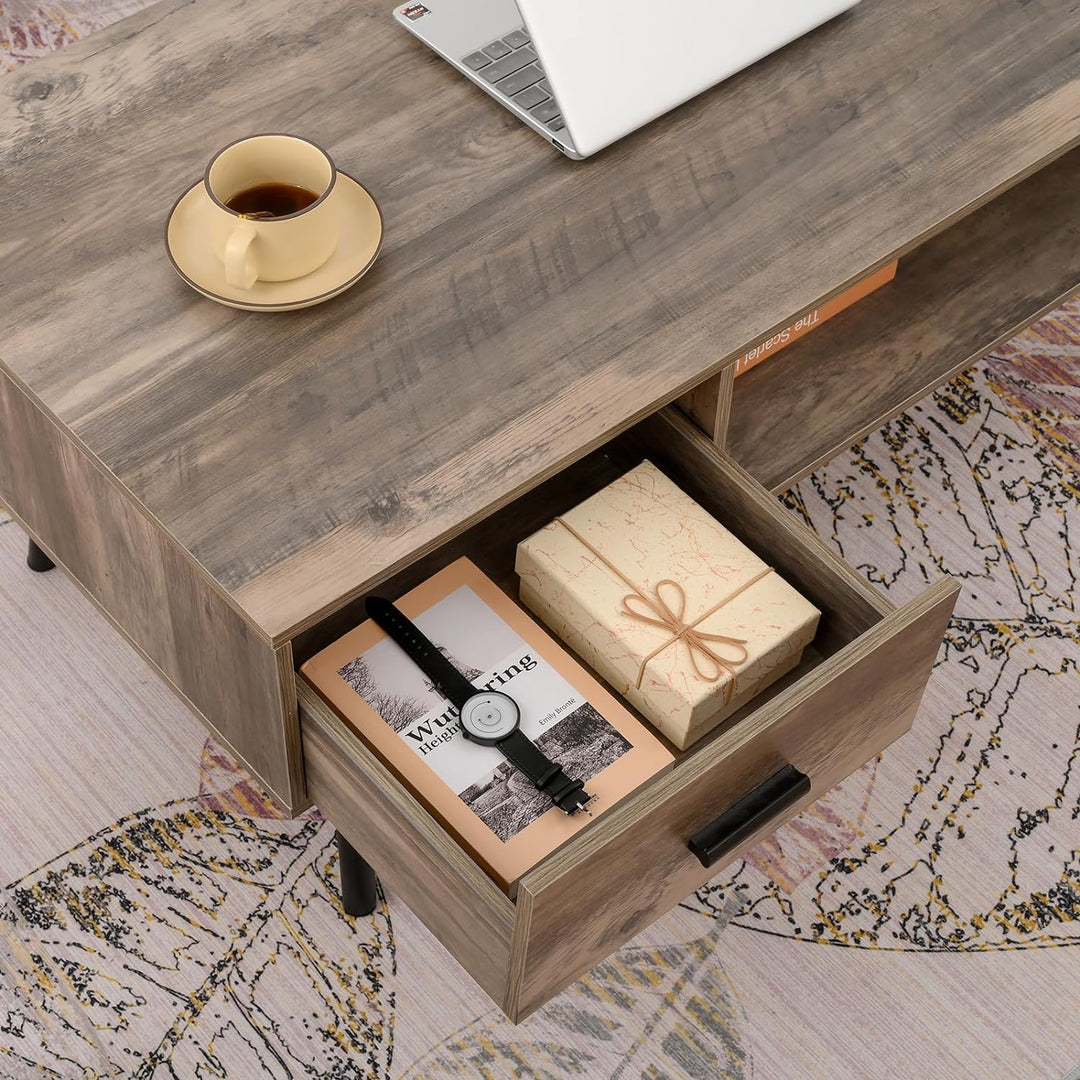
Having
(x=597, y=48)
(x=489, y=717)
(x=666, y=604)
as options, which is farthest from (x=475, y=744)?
(x=597, y=48)

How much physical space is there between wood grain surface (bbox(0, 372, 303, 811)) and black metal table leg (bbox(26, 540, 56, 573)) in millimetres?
231

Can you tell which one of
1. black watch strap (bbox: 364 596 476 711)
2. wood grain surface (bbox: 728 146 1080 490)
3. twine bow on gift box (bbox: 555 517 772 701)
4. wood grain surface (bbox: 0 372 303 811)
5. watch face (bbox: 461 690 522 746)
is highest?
wood grain surface (bbox: 0 372 303 811)

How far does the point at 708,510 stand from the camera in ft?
4.07

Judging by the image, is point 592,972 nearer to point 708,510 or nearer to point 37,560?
point 708,510

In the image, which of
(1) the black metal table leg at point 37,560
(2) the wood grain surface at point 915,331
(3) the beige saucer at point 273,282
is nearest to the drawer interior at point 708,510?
(2) the wood grain surface at point 915,331

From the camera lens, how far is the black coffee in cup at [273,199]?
112cm

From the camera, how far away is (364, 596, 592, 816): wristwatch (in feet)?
3.52

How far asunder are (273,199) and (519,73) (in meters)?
0.26

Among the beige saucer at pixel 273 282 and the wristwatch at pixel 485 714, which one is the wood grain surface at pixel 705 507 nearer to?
the wristwatch at pixel 485 714

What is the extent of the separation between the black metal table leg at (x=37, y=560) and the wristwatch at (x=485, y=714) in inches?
19.2

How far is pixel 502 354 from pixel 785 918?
580 millimetres

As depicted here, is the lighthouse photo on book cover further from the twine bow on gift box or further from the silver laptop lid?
the silver laptop lid

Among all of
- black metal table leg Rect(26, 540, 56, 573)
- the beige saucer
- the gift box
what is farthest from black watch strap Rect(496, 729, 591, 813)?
black metal table leg Rect(26, 540, 56, 573)

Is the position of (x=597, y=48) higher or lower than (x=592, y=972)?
higher
